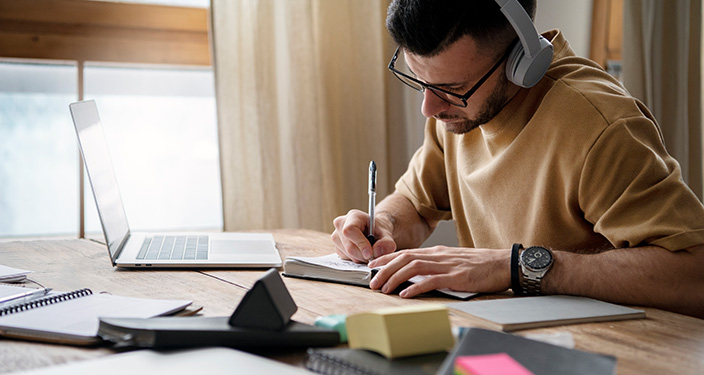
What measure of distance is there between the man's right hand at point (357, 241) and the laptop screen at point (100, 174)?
0.46 meters

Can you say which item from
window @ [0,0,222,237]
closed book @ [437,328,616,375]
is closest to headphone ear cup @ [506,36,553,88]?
closed book @ [437,328,616,375]

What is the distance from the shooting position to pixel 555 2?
292 centimetres

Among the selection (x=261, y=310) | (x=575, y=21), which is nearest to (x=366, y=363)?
(x=261, y=310)

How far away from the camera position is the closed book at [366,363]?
2.08 feet

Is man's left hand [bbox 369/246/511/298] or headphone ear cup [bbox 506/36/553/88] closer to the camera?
man's left hand [bbox 369/246/511/298]

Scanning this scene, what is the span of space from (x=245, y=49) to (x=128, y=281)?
1.33 m

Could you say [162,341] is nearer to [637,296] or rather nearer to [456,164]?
[637,296]

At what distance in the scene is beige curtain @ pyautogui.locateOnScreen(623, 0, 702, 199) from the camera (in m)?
2.90

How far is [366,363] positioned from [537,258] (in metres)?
0.53

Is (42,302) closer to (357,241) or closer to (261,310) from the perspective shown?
(261,310)

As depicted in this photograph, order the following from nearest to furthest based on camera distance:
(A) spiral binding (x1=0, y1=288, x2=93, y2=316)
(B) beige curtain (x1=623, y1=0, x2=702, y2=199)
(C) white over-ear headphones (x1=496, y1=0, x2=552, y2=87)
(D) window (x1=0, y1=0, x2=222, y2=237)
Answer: (A) spiral binding (x1=0, y1=288, x2=93, y2=316)
(C) white over-ear headphones (x1=496, y1=0, x2=552, y2=87)
(D) window (x1=0, y1=0, x2=222, y2=237)
(B) beige curtain (x1=623, y1=0, x2=702, y2=199)

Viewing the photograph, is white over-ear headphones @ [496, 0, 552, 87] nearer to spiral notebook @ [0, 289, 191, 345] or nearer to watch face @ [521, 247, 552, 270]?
watch face @ [521, 247, 552, 270]

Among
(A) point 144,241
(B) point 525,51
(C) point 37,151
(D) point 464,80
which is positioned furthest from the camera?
(C) point 37,151

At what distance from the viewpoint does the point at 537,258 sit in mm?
1090
